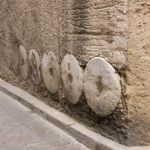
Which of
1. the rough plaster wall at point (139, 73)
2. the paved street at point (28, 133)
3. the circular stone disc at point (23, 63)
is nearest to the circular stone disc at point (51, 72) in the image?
the paved street at point (28, 133)

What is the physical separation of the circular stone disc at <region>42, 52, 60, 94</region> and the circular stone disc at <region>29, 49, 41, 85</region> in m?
0.25

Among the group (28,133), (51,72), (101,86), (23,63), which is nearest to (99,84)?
(101,86)

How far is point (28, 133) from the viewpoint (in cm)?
476

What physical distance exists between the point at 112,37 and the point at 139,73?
0.44 meters

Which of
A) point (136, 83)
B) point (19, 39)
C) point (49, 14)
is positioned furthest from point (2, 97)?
point (136, 83)

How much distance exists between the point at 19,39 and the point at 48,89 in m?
1.45

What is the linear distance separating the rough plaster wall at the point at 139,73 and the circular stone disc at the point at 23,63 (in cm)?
292

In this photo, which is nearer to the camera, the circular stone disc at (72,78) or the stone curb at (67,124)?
the stone curb at (67,124)

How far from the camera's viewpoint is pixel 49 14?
5.30m

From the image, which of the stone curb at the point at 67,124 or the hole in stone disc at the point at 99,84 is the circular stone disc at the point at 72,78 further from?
the hole in stone disc at the point at 99,84

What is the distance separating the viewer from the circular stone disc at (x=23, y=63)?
6.45m

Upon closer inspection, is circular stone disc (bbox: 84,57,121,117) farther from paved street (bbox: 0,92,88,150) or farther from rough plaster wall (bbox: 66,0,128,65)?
paved street (bbox: 0,92,88,150)

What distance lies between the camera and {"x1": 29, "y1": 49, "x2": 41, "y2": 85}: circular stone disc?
19.3 ft

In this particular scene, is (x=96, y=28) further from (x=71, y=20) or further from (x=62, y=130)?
(x=62, y=130)
